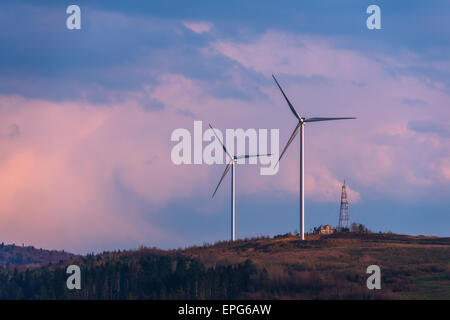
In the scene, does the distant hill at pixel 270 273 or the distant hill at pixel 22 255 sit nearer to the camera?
the distant hill at pixel 270 273

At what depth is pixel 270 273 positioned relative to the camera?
81125 mm

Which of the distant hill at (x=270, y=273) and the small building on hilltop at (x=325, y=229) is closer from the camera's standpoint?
the distant hill at (x=270, y=273)

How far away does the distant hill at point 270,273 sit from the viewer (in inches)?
2980

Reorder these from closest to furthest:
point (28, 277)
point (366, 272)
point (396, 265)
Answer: point (366, 272) < point (396, 265) < point (28, 277)

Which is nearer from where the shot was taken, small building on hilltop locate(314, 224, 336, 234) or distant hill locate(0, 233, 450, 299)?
distant hill locate(0, 233, 450, 299)

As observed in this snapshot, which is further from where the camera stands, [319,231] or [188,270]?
[319,231]

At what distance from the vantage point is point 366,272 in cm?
8094

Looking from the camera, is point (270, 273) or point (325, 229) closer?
point (270, 273)

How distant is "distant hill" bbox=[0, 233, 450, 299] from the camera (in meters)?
75.7

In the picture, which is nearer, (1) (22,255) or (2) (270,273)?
(2) (270,273)
